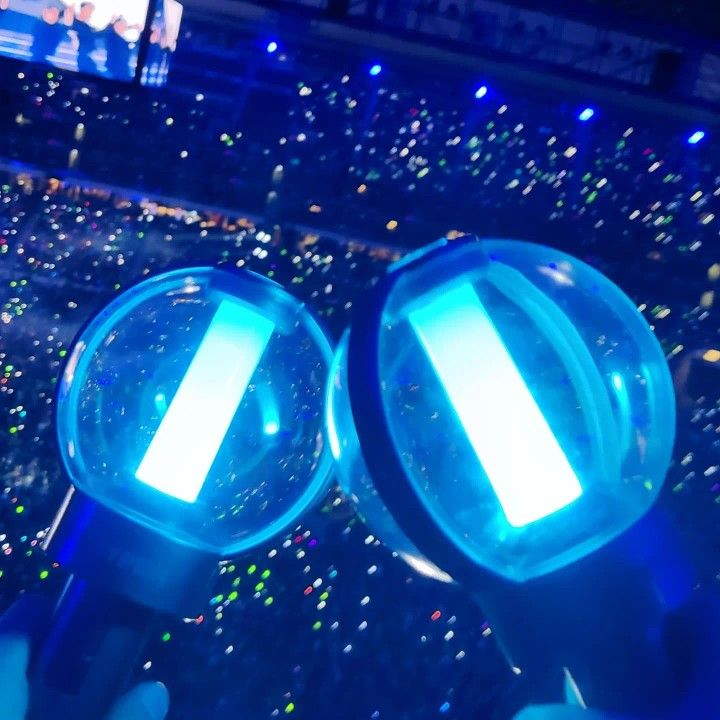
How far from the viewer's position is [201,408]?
0.43 m

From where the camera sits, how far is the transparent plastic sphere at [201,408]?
0.43 m

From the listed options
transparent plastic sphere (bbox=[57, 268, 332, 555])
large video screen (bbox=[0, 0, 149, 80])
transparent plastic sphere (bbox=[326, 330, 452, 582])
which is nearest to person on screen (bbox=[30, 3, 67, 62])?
large video screen (bbox=[0, 0, 149, 80])

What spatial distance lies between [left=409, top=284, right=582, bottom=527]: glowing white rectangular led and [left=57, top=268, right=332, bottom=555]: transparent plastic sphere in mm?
113

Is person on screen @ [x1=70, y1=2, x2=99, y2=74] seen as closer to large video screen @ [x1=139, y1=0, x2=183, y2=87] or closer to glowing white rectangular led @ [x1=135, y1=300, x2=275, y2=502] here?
large video screen @ [x1=139, y1=0, x2=183, y2=87]

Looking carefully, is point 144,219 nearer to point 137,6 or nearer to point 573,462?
point 137,6

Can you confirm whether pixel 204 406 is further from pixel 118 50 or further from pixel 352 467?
A: pixel 118 50

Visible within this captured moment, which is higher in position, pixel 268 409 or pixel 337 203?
pixel 337 203

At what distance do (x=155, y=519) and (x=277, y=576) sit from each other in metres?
0.17

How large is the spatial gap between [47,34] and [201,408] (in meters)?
0.33

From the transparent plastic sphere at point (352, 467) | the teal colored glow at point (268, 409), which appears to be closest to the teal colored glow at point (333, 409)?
the transparent plastic sphere at point (352, 467)

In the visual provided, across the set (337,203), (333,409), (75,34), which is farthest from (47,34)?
(333,409)

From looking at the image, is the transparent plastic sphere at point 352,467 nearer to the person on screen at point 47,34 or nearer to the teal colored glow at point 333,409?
the teal colored glow at point 333,409

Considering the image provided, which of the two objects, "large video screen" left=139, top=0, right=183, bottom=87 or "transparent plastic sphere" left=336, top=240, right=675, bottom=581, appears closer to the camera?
"transparent plastic sphere" left=336, top=240, right=675, bottom=581

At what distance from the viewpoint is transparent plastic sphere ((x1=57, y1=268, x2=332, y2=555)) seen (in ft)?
1.41
